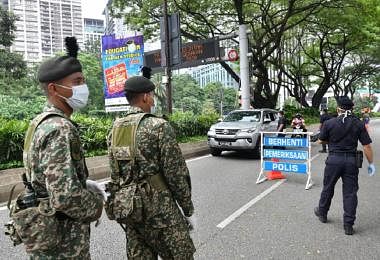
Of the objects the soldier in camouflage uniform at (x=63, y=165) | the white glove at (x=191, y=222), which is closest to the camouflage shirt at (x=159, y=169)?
the white glove at (x=191, y=222)

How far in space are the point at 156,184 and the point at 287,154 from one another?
5847 mm

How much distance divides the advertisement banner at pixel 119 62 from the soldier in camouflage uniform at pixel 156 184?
10.2 metres

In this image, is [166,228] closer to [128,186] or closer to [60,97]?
[128,186]

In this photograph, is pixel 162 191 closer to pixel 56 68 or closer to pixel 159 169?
pixel 159 169

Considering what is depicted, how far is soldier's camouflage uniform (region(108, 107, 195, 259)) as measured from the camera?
241cm

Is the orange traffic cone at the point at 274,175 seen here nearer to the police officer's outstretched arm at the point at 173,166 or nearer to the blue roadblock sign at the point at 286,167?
the blue roadblock sign at the point at 286,167

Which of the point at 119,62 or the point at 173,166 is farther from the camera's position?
the point at 119,62

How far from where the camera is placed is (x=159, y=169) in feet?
8.09

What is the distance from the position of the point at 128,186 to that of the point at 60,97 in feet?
2.48

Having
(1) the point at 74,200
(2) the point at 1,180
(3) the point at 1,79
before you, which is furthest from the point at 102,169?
(3) the point at 1,79

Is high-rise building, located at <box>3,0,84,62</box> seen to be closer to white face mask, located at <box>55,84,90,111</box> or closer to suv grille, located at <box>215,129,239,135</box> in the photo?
suv grille, located at <box>215,129,239,135</box>

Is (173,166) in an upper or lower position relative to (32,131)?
lower

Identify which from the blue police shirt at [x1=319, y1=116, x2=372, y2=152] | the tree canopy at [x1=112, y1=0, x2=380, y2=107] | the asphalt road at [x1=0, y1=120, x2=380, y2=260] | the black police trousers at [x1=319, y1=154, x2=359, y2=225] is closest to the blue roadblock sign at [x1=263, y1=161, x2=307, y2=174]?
the asphalt road at [x1=0, y1=120, x2=380, y2=260]

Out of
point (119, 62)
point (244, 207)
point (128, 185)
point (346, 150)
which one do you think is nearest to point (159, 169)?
point (128, 185)
